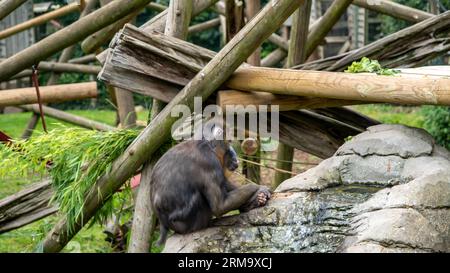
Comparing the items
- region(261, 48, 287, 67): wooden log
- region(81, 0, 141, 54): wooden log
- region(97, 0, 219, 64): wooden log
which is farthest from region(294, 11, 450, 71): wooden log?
region(261, 48, 287, 67): wooden log

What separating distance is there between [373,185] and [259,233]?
2.42 feet

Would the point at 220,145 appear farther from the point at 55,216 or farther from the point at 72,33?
the point at 55,216

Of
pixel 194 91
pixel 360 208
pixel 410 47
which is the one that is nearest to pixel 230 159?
pixel 194 91

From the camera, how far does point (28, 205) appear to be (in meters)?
5.93

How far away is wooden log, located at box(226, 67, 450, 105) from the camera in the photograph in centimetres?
441

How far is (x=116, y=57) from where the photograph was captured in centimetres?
529

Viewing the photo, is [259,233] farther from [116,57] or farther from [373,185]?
[116,57]

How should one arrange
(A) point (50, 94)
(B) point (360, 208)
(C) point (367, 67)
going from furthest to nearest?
(A) point (50, 94) → (C) point (367, 67) → (B) point (360, 208)

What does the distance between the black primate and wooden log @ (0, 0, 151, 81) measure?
1548 mm

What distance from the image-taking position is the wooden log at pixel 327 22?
6770mm

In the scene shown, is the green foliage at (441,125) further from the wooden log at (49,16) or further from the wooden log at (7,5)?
the wooden log at (7,5)

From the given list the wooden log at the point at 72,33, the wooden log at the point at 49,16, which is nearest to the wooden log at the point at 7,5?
the wooden log at the point at 72,33

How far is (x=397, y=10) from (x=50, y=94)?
3152 millimetres
